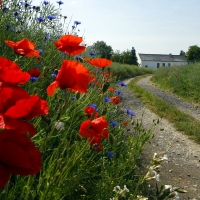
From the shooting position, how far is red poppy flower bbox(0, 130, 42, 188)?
2.19 ft

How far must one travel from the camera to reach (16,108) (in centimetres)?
75

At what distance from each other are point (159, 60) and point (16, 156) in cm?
7863

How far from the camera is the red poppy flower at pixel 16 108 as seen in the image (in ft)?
2.44

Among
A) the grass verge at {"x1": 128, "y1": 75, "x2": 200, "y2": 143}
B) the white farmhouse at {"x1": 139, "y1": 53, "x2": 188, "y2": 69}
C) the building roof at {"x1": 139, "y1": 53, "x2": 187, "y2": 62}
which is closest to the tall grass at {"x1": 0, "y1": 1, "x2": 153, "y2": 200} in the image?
the grass verge at {"x1": 128, "y1": 75, "x2": 200, "y2": 143}

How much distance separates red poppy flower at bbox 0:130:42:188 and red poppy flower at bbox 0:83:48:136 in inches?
1.3

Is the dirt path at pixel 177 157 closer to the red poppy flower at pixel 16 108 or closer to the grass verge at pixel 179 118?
the grass verge at pixel 179 118

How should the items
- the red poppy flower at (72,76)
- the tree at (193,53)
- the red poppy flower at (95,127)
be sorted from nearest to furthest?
the red poppy flower at (72,76) < the red poppy flower at (95,127) < the tree at (193,53)

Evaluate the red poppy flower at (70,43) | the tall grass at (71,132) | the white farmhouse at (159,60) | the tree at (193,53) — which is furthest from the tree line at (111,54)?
the white farmhouse at (159,60)

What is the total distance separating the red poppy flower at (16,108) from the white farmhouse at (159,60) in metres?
74.4

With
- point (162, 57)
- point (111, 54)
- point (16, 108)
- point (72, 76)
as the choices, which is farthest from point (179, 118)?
point (162, 57)

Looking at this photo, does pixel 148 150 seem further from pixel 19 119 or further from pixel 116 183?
pixel 19 119

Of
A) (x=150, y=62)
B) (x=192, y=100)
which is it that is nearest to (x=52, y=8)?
(x=192, y=100)

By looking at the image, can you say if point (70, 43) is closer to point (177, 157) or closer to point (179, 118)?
point (177, 157)

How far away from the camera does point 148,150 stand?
16.1 ft
